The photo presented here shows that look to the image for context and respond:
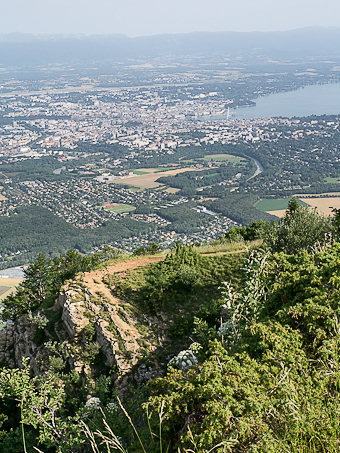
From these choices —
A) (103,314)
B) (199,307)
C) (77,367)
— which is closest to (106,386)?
(77,367)

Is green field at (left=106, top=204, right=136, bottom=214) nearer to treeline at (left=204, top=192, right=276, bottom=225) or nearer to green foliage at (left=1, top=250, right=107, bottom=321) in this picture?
treeline at (left=204, top=192, right=276, bottom=225)

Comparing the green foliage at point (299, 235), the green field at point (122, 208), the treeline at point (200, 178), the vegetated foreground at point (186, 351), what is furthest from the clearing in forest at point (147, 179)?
Result: the green foliage at point (299, 235)

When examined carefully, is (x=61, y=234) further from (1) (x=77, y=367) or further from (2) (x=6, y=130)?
(2) (x=6, y=130)

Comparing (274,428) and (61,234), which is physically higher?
(274,428)

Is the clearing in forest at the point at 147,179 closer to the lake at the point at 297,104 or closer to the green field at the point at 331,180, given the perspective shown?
the green field at the point at 331,180

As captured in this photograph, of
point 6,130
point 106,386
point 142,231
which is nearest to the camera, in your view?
point 106,386

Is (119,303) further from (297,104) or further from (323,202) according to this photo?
(297,104)

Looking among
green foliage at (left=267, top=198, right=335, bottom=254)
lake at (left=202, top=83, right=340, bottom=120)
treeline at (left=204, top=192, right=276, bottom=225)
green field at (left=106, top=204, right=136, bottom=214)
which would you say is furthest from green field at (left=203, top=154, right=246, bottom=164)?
green foliage at (left=267, top=198, right=335, bottom=254)
